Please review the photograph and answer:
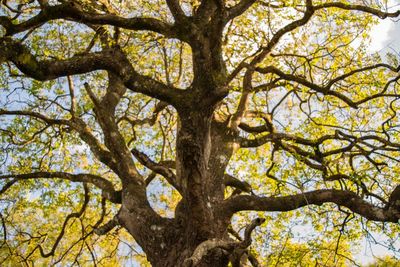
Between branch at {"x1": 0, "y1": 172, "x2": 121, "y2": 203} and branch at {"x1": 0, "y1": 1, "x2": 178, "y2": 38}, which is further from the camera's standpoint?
branch at {"x1": 0, "y1": 172, "x2": 121, "y2": 203}

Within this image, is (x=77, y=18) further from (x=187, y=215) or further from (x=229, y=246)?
(x=229, y=246)

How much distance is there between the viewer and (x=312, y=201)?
830 centimetres

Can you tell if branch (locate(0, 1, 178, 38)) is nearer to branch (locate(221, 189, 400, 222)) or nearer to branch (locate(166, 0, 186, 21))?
branch (locate(166, 0, 186, 21))

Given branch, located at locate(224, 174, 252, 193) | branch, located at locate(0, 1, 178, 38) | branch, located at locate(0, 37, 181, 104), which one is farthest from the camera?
branch, located at locate(224, 174, 252, 193)

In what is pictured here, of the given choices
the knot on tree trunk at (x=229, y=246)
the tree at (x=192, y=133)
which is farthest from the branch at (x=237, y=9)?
the knot on tree trunk at (x=229, y=246)

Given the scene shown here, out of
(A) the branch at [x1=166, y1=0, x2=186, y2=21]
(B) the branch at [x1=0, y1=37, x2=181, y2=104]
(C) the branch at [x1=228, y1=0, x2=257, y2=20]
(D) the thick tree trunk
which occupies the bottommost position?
(D) the thick tree trunk

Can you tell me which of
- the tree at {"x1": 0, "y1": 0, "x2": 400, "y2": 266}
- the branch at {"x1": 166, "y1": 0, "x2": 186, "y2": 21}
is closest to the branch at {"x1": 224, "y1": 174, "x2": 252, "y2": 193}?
the tree at {"x1": 0, "y1": 0, "x2": 400, "y2": 266}

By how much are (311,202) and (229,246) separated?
2.29 m

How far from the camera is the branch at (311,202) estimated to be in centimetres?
772

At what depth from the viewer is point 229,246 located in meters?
6.76

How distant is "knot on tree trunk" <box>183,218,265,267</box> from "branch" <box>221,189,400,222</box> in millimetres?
1674

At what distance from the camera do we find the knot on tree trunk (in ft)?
20.4

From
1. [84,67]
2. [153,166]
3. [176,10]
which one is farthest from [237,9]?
[153,166]

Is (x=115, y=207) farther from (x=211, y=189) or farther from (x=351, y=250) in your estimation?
(x=351, y=250)
